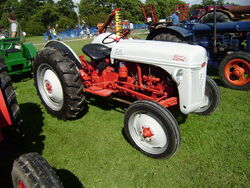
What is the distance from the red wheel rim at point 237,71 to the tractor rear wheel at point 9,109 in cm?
406

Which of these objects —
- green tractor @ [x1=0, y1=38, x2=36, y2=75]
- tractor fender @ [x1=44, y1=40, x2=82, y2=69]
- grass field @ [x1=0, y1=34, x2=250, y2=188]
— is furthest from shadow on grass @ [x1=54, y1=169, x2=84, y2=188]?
green tractor @ [x1=0, y1=38, x2=36, y2=75]

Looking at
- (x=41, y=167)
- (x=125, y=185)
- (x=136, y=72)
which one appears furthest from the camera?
(x=136, y=72)

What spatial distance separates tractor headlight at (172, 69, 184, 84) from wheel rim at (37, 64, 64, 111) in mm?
1850

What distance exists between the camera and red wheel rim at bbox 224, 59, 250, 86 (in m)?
4.41

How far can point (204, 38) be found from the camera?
18.6ft

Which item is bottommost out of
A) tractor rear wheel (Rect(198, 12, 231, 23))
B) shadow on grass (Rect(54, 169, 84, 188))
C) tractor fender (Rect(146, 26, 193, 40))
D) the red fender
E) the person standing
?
shadow on grass (Rect(54, 169, 84, 188))

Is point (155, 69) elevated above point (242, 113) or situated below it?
above

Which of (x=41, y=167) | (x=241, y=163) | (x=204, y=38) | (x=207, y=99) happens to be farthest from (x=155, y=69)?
(x=204, y=38)

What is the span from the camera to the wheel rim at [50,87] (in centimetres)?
351

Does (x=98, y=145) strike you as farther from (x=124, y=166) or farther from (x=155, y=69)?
(x=155, y=69)

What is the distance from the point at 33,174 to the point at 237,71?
4324 millimetres

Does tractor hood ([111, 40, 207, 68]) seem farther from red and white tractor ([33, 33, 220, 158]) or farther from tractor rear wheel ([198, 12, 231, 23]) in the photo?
tractor rear wheel ([198, 12, 231, 23])

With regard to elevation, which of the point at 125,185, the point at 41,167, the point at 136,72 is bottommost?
the point at 125,185

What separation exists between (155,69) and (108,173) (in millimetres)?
1445
